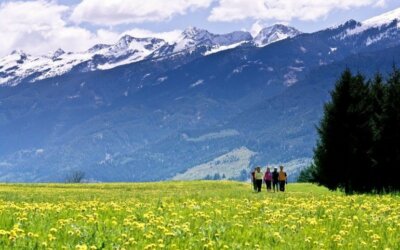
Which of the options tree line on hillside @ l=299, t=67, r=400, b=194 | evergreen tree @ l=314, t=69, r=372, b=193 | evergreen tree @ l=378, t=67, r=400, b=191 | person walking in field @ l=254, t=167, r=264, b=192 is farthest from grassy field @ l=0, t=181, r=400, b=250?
person walking in field @ l=254, t=167, r=264, b=192

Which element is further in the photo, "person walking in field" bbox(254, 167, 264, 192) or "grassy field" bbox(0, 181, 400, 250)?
"person walking in field" bbox(254, 167, 264, 192)

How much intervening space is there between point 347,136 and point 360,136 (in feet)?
3.60

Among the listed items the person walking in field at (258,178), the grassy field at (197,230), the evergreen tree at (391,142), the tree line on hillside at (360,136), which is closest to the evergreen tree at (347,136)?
the tree line on hillside at (360,136)

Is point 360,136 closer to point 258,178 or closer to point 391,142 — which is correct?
point 391,142

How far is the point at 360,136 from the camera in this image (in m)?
48.8

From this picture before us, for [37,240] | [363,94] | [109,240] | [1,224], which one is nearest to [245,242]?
[109,240]

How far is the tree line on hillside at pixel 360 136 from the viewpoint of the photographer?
43938mm

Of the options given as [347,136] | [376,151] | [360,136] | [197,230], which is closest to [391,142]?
[376,151]

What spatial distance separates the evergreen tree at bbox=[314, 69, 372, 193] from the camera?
4850 cm

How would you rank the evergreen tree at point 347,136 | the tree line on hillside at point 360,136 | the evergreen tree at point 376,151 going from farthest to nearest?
the evergreen tree at point 347,136, the evergreen tree at point 376,151, the tree line on hillside at point 360,136

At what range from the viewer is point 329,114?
168 ft

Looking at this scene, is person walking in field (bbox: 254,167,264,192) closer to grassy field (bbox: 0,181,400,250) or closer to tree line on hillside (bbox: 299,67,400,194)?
tree line on hillside (bbox: 299,67,400,194)

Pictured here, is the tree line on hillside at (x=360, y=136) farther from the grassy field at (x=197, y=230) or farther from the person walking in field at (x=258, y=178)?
the grassy field at (x=197, y=230)

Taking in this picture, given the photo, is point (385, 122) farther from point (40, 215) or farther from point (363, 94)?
point (40, 215)
